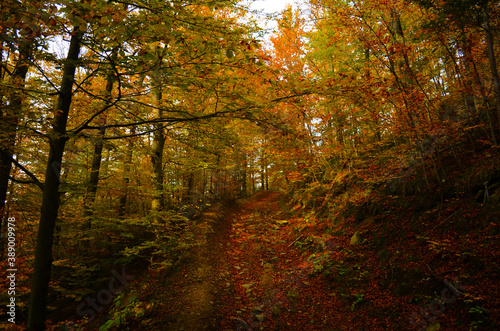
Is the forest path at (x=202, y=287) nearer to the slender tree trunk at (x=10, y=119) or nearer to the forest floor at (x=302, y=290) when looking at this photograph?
the forest floor at (x=302, y=290)

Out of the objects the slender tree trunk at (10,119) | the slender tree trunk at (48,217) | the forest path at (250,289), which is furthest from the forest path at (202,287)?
the slender tree trunk at (10,119)

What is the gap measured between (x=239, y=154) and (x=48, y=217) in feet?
17.8

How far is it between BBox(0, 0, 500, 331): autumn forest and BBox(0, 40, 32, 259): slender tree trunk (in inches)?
2.7

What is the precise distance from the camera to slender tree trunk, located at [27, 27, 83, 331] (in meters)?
3.31

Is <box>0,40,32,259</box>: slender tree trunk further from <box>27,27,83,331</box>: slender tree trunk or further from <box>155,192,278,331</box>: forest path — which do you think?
<box>155,192,278,331</box>: forest path

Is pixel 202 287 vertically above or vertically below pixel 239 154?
below

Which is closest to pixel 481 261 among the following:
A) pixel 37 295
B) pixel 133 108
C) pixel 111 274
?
pixel 133 108

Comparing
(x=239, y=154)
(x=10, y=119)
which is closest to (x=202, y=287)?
(x=239, y=154)

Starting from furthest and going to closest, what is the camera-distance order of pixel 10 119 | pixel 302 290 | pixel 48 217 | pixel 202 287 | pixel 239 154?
pixel 239 154 < pixel 202 287 < pixel 302 290 < pixel 48 217 < pixel 10 119

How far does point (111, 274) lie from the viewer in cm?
976

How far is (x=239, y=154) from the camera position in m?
8.02

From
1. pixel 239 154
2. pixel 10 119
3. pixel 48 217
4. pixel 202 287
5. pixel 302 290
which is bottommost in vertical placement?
pixel 302 290

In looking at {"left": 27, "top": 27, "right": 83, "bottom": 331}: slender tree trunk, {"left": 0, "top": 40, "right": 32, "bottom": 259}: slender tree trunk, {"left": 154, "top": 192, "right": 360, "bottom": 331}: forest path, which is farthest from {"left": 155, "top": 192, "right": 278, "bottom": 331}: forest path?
{"left": 0, "top": 40, "right": 32, "bottom": 259}: slender tree trunk

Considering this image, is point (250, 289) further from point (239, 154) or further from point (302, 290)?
point (239, 154)
